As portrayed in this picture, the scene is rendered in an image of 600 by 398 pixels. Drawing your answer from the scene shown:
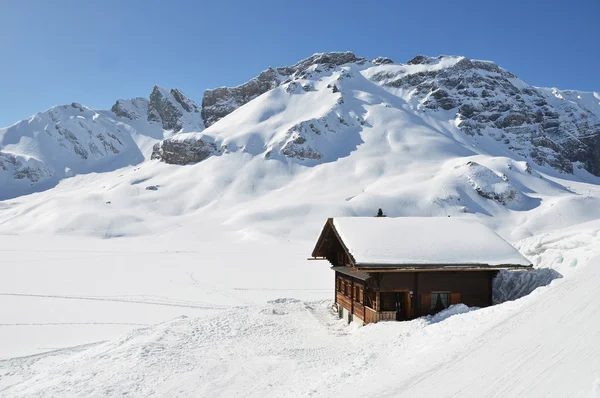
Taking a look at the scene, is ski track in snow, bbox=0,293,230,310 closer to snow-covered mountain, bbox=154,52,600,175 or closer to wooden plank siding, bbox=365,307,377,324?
wooden plank siding, bbox=365,307,377,324

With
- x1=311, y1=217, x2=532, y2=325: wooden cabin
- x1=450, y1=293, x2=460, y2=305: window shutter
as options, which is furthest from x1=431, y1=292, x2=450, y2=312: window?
x1=450, y1=293, x2=460, y2=305: window shutter

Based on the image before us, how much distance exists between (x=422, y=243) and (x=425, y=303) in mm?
2565

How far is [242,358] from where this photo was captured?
53.1ft

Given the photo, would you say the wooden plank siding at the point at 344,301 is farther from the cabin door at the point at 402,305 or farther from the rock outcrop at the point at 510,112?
the rock outcrop at the point at 510,112

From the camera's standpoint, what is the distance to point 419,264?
17.5 metres

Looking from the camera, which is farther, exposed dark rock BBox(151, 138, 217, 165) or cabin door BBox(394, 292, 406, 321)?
exposed dark rock BBox(151, 138, 217, 165)

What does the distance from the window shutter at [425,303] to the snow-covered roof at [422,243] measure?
1.90 meters

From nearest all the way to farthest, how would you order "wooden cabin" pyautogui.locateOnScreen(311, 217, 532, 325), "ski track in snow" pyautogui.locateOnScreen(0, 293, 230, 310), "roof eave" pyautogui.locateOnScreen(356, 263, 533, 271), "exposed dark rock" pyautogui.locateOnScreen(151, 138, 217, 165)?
"roof eave" pyautogui.locateOnScreen(356, 263, 533, 271)
"wooden cabin" pyautogui.locateOnScreen(311, 217, 532, 325)
"ski track in snow" pyautogui.locateOnScreen(0, 293, 230, 310)
"exposed dark rock" pyautogui.locateOnScreen(151, 138, 217, 165)

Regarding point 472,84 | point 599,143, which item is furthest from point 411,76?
point 599,143

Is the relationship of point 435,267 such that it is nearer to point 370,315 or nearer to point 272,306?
point 370,315

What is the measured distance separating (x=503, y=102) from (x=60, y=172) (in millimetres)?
189818

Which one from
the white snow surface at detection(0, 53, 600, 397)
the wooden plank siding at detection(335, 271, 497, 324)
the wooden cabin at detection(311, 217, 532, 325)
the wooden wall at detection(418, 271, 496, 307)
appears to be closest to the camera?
the white snow surface at detection(0, 53, 600, 397)

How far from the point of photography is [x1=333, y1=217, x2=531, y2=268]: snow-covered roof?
17.7 meters

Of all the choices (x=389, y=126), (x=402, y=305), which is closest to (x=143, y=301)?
(x=402, y=305)
